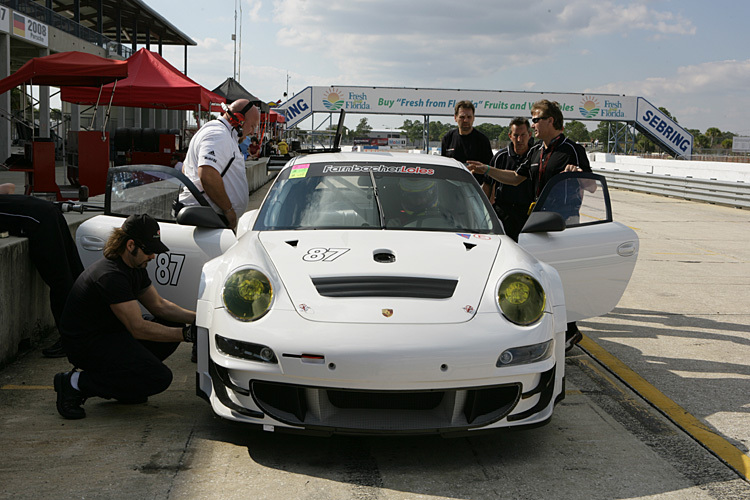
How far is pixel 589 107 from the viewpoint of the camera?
45.5m

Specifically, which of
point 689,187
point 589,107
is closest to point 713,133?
point 589,107

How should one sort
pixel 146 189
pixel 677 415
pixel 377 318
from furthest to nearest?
pixel 146 189 < pixel 677 415 < pixel 377 318

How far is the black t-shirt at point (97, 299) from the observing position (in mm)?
4109

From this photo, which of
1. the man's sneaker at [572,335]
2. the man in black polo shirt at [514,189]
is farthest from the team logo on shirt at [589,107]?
the man's sneaker at [572,335]

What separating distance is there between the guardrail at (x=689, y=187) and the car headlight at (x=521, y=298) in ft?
63.4

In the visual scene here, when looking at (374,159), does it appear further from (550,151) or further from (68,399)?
(68,399)

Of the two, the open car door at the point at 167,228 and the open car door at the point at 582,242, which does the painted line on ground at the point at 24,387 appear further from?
the open car door at the point at 582,242

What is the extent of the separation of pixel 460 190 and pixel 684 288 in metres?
4.76

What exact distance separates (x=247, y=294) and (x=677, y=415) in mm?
2507

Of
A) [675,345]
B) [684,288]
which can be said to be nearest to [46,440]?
[675,345]

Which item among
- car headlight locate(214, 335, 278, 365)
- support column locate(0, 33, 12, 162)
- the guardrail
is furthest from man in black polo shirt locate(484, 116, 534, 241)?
support column locate(0, 33, 12, 162)

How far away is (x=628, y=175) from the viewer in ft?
97.2

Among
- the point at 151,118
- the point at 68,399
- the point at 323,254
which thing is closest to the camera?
the point at 323,254

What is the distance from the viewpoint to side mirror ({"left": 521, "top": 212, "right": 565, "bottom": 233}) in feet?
15.4
